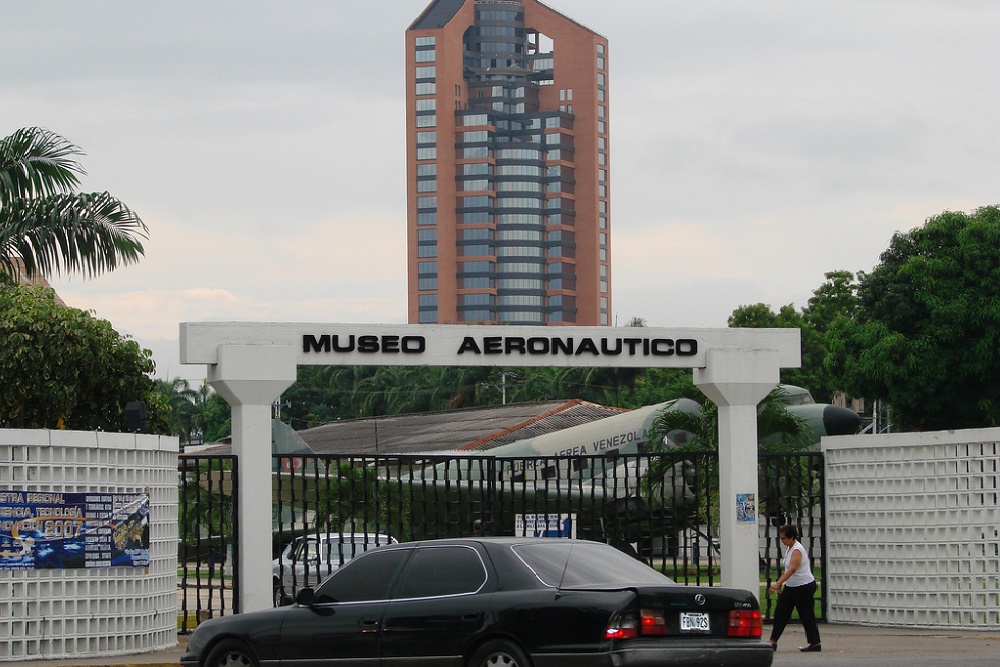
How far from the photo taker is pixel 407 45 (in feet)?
601

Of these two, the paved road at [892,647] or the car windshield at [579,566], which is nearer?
the car windshield at [579,566]

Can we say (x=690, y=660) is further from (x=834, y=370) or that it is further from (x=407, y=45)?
(x=407, y=45)

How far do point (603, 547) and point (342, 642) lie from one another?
2.22 m

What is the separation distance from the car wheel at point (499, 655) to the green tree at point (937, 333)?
36017 mm

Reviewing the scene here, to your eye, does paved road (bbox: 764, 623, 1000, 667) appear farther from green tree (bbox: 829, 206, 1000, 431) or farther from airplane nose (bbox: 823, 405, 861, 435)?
green tree (bbox: 829, 206, 1000, 431)

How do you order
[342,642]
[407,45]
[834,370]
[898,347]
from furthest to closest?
[407,45] < [834,370] < [898,347] < [342,642]

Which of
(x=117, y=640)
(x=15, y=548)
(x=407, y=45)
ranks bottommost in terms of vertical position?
(x=117, y=640)

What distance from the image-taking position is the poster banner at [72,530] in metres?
15.5

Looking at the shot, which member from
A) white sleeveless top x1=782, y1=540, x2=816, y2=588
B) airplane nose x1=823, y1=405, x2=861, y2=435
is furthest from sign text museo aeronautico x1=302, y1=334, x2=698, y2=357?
airplane nose x1=823, y1=405, x2=861, y2=435

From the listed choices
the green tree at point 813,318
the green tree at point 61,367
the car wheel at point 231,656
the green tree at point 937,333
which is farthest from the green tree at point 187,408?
the car wheel at point 231,656

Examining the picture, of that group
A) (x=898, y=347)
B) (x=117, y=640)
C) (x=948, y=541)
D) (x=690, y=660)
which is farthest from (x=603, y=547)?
(x=898, y=347)

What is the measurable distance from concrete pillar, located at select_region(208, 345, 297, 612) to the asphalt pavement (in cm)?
133

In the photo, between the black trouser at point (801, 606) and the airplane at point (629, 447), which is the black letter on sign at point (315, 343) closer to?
the black trouser at point (801, 606)

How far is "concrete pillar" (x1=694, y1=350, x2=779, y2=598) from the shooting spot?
19088 millimetres
